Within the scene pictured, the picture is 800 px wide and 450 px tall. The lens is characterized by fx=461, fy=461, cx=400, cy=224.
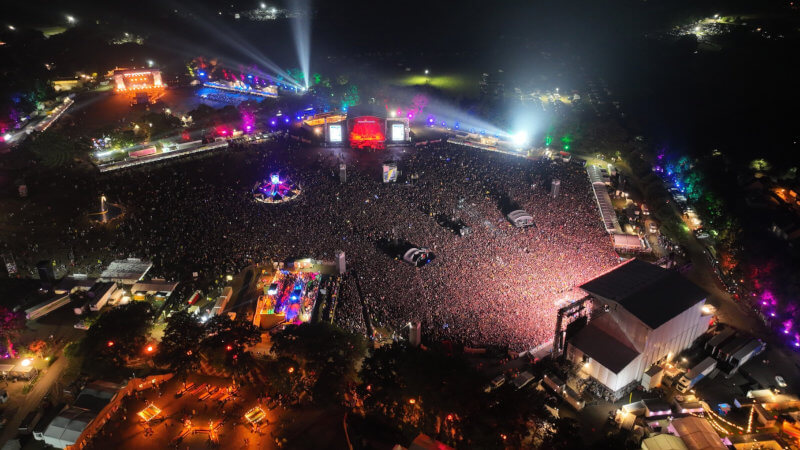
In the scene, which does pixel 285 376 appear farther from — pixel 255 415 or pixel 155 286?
pixel 155 286

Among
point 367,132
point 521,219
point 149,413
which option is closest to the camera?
point 149,413

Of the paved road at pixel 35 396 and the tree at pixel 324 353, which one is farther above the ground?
the tree at pixel 324 353

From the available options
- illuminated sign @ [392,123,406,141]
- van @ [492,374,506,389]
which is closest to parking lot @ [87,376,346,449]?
van @ [492,374,506,389]

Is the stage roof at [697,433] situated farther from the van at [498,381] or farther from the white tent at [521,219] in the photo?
the white tent at [521,219]

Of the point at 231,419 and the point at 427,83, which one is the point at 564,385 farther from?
the point at 427,83

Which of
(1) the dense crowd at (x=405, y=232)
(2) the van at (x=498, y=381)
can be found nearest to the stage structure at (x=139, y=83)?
(1) the dense crowd at (x=405, y=232)

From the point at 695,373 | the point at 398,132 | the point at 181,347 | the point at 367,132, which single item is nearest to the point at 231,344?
the point at 181,347

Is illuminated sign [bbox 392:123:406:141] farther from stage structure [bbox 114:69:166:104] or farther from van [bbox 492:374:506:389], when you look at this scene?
stage structure [bbox 114:69:166:104]
